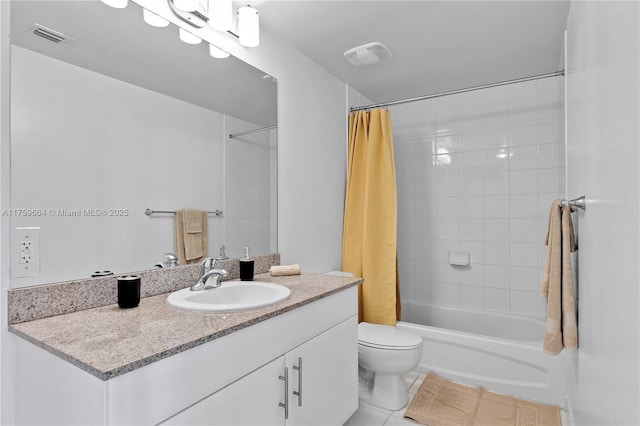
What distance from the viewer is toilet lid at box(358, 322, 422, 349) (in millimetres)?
1990

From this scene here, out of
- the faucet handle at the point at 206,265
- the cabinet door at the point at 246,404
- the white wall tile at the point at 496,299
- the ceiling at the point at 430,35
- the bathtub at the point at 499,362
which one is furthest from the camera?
the white wall tile at the point at 496,299

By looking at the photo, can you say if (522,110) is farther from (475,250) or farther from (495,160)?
(475,250)

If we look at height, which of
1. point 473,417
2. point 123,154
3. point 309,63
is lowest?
point 473,417

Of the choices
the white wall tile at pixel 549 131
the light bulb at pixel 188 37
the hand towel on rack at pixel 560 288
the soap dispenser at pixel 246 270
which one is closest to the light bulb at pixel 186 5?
the light bulb at pixel 188 37

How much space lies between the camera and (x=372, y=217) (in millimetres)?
2695

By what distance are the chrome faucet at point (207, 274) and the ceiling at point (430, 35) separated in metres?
1.37

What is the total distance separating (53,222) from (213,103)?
0.91 m

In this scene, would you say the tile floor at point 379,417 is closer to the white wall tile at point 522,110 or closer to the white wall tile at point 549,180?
the white wall tile at point 549,180

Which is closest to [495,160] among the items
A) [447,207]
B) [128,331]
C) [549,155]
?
[549,155]

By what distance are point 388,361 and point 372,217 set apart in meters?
1.08

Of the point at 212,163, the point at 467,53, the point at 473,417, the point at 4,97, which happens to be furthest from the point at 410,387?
the point at 4,97

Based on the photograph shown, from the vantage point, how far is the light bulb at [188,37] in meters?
1.59

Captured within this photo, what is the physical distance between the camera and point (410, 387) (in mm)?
2297

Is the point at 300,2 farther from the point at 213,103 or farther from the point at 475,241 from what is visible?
the point at 475,241
